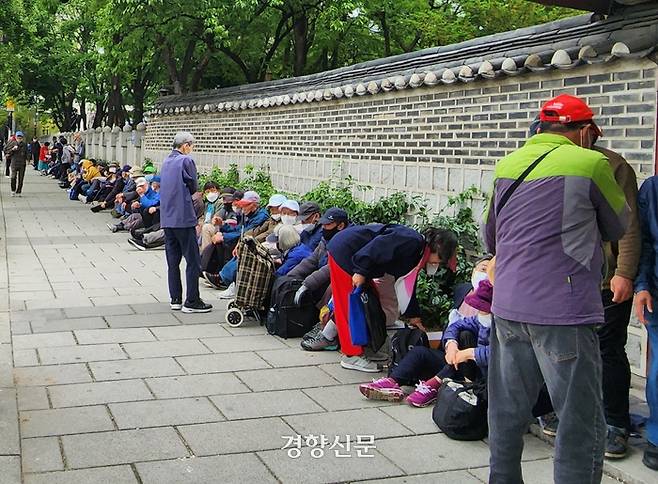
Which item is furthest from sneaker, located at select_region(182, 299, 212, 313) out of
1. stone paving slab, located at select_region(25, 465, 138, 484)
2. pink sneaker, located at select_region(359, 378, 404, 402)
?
stone paving slab, located at select_region(25, 465, 138, 484)

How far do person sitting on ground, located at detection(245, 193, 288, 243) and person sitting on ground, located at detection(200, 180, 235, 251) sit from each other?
81 cm

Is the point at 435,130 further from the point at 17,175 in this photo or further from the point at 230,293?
the point at 17,175

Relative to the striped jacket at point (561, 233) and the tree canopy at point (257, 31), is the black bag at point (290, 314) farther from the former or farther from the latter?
the tree canopy at point (257, 31)

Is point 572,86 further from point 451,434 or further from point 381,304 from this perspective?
point 451,434

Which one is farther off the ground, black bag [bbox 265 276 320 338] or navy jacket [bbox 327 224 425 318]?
navy jacket [bbox 327 224 425 318]

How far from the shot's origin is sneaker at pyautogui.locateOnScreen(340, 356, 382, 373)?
21.1ft

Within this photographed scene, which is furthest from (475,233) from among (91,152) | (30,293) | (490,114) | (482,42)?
(91,152)

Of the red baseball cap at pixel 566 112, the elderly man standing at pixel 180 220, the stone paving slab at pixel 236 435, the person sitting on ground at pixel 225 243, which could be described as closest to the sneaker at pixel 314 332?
the elderly man standing at pixel 180 220

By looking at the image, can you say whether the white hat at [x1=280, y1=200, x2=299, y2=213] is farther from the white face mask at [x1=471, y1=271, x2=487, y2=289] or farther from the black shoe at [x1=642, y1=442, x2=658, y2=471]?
the black shoe at [x1=642, y1=442, x2=658, y2=471]

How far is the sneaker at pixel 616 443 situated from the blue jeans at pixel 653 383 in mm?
167

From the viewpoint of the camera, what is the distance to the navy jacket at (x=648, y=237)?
174 inches

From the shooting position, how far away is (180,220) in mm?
8492

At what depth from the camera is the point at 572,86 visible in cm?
639

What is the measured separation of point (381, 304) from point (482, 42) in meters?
3.17
